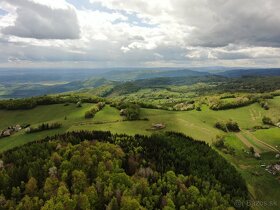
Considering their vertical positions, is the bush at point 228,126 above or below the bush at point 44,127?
below

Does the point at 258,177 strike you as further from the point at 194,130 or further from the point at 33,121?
the point at 33,121

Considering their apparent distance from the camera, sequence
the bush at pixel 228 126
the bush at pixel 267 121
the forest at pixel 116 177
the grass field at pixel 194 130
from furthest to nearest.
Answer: the bush at pixel 267 121, the bush at pixel 228 126, the grass field at pixel 194 130, the forest at pixel 116 177

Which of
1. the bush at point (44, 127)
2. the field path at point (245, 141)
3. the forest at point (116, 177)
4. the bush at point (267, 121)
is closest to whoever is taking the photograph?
the forest at point (116, 177)

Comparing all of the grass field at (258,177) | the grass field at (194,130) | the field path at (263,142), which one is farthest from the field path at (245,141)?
the field path at (263,142)

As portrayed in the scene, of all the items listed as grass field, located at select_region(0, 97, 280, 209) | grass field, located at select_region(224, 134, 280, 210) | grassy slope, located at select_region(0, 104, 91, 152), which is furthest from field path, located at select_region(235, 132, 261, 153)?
grassy slope, located at select_region(0, 104, 91, 152)

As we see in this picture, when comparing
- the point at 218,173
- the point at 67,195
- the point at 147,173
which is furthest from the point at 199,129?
the point at 67,195

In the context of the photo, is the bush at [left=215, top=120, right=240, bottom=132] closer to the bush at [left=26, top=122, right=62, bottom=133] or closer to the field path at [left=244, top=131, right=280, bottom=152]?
the field path at [left=244, top=131, right=280, bottom=152]

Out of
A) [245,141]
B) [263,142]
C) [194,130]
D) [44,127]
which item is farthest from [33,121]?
[263,142]

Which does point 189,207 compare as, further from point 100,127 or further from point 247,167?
point 100,127

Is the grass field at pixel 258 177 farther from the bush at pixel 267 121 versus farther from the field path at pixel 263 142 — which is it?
the bush at pixel 267 121
